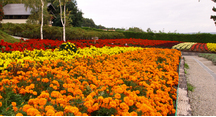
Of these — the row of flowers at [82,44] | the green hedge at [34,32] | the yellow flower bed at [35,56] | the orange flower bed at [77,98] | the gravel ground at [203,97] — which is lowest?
the gravel ground at [203,97]

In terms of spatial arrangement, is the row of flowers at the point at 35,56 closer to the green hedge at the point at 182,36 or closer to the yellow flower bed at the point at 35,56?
the yellow flower bed at the point at 35,56

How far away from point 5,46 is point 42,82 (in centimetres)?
456

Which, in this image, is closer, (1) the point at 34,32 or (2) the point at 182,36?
(1) the point at 34,32

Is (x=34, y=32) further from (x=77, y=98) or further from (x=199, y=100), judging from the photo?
(x=77, y=98)

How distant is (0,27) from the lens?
16547 millimetres

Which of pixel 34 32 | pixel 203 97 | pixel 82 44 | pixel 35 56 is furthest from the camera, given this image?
pixel 34 32

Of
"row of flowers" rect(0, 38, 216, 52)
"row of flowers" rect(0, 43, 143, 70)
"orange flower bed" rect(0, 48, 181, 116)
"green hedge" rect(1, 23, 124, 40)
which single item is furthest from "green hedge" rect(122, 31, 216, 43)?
"orange flower bed" rect(0, 48, 181, 116)

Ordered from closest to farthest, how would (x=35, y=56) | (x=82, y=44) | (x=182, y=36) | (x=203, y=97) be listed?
(x=203, y=97) → (x=35, y=56) → (x=82, y=44) → (x=182, y=36)

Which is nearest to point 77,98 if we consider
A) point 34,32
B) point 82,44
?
point 82,44

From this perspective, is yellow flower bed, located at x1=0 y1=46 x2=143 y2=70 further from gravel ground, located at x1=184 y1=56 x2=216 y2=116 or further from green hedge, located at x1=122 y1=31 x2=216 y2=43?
green hedge, located at x1=122 y1=31 x2=216 y2=43

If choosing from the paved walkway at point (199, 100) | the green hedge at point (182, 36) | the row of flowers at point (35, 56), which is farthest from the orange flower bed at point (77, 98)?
the green hedge at point (182, 36)

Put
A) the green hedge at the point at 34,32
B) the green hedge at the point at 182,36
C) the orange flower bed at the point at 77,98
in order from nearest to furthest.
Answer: the orange flower bed at the point at 77,98
the green hedge at the point at 34,32
the green hedge at the point at 182,36

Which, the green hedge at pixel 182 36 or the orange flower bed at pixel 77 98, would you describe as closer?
the orange flower bed at pixel 77 98

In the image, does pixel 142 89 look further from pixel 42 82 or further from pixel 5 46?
pixel 5 46
